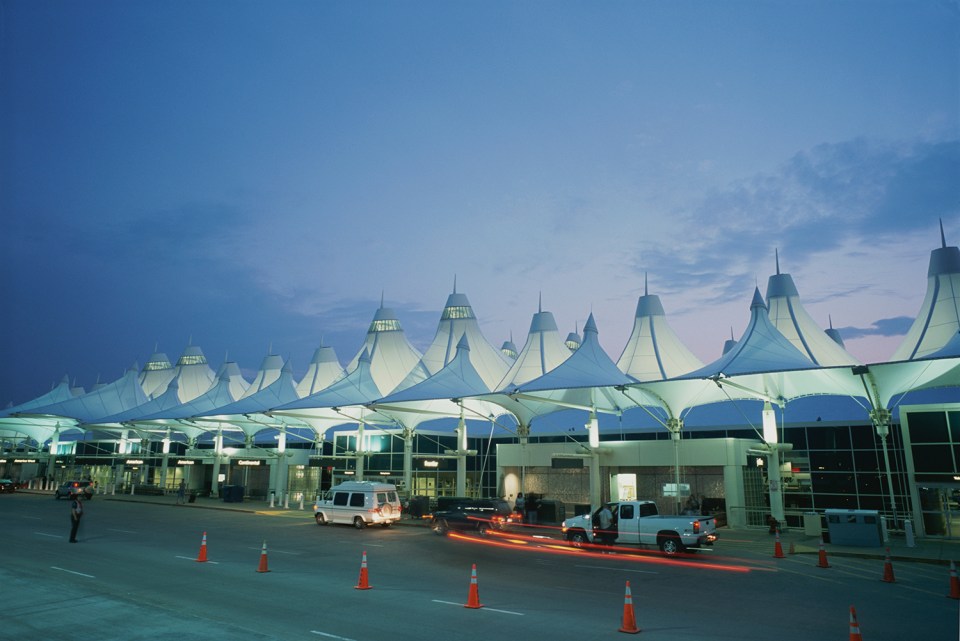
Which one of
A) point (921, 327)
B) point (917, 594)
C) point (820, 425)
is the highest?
point (921, 327)

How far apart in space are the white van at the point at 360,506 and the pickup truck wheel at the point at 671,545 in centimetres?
1472

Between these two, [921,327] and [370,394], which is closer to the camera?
[921,327]

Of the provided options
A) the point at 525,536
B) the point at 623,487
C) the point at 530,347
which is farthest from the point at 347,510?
the point at 530,347

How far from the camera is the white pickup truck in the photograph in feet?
68.1

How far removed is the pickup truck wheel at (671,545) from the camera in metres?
20.9

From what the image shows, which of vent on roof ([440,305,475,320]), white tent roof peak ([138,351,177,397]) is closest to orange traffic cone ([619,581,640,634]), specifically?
vent on roof ([440,305,475,320])

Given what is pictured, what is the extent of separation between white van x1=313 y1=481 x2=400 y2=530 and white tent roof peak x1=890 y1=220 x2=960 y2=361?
25.3 meters

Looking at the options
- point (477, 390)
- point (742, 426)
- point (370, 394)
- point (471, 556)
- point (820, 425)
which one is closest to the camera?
point (471, 556)

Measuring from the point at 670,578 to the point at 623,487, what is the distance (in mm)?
20481

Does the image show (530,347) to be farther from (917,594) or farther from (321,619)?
(321,619)

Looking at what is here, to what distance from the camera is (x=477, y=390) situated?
3816cm

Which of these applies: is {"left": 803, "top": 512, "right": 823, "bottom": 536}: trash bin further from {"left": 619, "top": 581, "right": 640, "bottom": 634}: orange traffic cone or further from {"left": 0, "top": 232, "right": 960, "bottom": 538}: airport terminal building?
{"left": 619, "top": 581, "right": 640, "bottom": 634}: orange traffic cone

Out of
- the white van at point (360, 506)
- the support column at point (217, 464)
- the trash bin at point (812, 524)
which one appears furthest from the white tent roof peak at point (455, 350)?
the trash bin at point (812, 524)

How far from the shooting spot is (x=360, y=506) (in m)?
31.5
